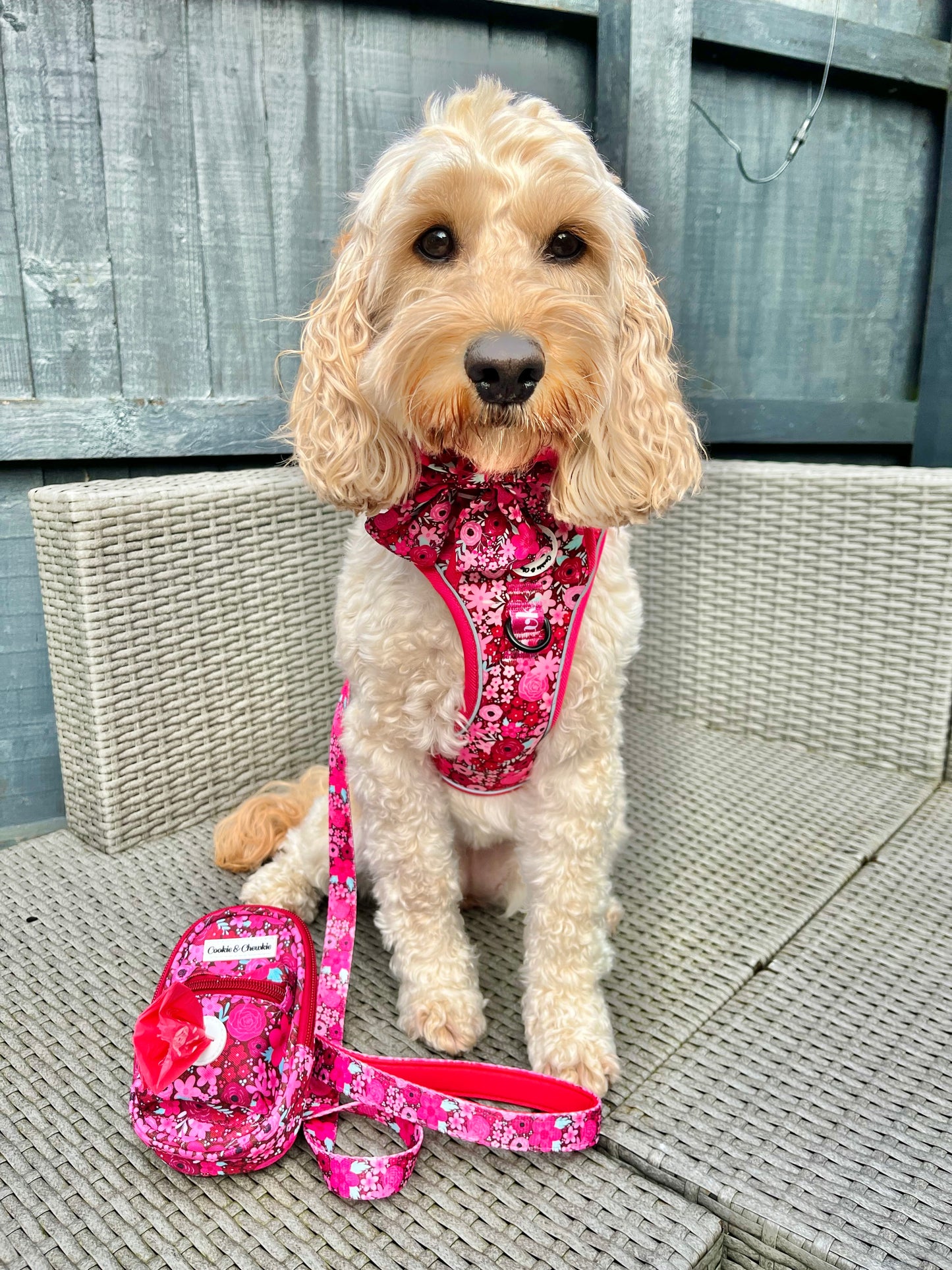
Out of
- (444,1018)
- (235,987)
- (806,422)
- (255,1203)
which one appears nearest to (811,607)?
(806,422)

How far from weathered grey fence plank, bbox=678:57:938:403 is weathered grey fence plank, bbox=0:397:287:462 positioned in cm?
121

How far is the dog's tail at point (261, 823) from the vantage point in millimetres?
1699

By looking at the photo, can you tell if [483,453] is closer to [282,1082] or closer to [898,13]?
[282,1082]

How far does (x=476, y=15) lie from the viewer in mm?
2041

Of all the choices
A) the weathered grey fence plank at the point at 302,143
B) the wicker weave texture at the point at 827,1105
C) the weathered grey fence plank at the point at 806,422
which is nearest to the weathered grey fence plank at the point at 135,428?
the weathered grey fence plank at the point at 302,143

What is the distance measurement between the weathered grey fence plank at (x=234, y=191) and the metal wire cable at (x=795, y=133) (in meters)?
1.17

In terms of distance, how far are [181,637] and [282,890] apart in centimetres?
55

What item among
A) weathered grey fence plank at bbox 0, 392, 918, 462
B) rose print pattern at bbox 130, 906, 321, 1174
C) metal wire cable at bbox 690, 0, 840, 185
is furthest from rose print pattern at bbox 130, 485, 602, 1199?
metal wire cable at bbox 690, 0, 840, 185

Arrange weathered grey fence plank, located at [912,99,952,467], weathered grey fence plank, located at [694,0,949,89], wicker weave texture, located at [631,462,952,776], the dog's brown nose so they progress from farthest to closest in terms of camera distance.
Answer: weathered grey fence plank, located at [912,99,952,467] < weathered grey fence plank, located at [694,0,949,89] < wicker weave texture, located at [631,462,952,776] < the dog's brown nose

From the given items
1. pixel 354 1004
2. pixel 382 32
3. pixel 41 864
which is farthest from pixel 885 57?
pixel 41 864

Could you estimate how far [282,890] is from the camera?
Result: 5.21 feet

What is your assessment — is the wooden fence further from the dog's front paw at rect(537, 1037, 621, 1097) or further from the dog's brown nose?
the dog's front paw at rect(537, 1037, 621, 1097)

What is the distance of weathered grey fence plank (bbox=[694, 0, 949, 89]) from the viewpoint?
2217mm

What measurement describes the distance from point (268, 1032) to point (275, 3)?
199 centimetres
